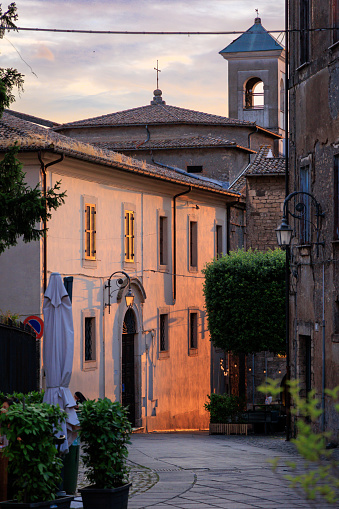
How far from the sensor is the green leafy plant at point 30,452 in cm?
805

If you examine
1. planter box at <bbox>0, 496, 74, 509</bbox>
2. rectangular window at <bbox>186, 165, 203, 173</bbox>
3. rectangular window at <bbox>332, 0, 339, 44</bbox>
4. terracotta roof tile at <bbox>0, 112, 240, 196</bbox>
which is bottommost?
planter box at <bbox>0, 496, 74, 509</bbox>

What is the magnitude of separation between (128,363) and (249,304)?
401 centimetres

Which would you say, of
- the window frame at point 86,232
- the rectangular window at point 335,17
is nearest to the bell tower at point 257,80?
the window frame at point 86,232

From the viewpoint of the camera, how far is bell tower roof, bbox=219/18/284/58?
1853 inches

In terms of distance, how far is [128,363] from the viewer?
1027 inches

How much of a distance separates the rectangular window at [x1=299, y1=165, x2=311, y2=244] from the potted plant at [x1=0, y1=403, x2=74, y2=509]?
36.5 ft

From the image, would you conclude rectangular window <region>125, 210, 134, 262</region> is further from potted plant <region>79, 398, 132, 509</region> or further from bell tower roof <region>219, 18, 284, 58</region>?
bell tower roof <region>219, 18, 284, 58</region>

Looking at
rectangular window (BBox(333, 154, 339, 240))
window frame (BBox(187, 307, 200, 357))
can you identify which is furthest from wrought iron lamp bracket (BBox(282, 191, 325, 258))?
window frame (BBox(187, 307, 200, 357))

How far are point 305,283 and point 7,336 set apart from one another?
22.2 ft

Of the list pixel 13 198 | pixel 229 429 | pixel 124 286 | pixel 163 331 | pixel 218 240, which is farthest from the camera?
pixel 218 240

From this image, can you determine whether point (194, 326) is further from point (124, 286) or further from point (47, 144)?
point (47, 144)

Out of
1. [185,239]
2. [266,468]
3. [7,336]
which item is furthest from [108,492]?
[185,239]

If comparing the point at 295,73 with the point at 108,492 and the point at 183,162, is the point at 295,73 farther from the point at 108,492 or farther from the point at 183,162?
the point at 183,162

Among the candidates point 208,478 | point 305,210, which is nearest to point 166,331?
point 305,210
